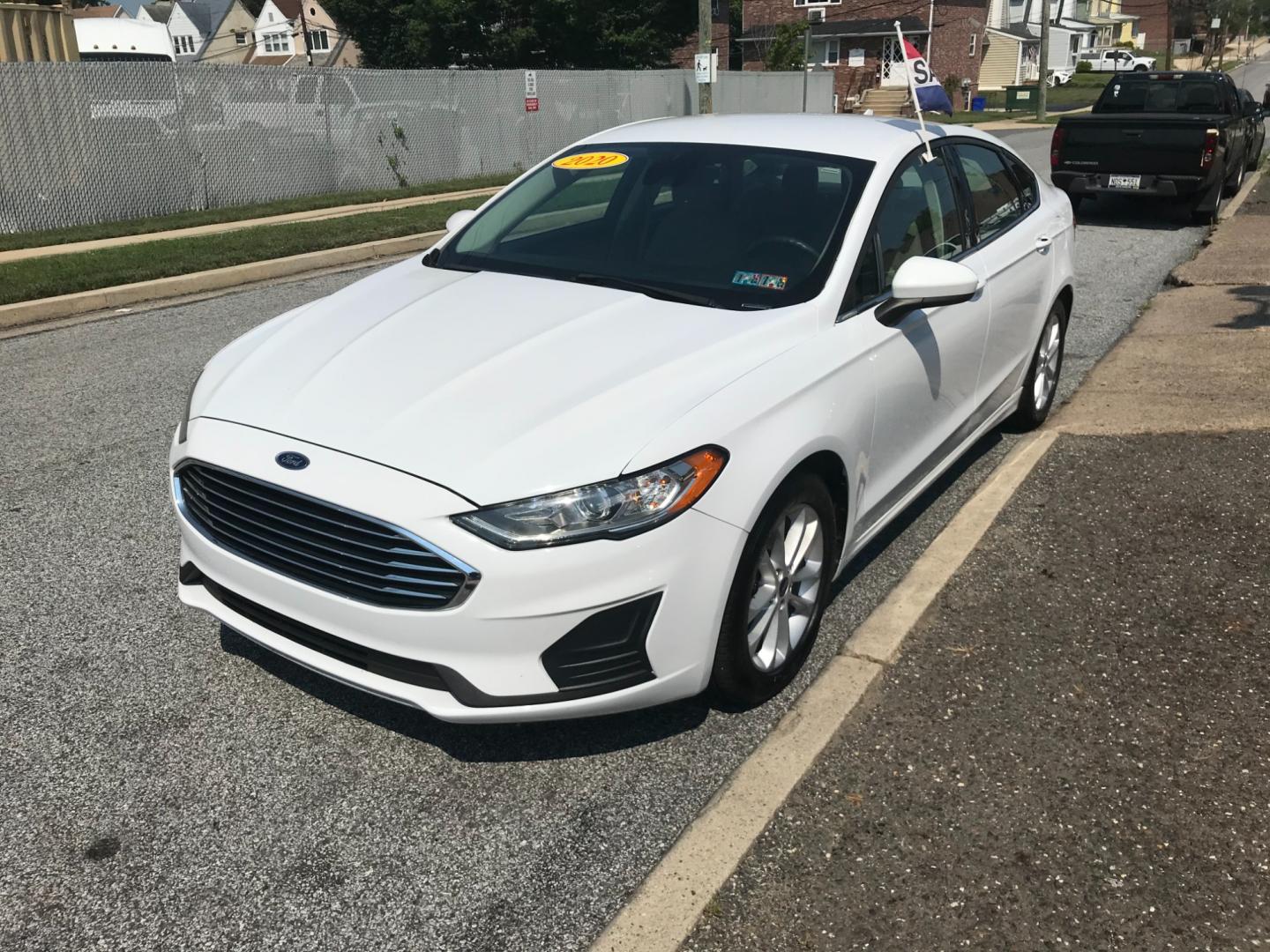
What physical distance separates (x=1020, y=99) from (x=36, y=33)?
154ft

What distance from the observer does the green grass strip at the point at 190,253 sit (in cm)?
962

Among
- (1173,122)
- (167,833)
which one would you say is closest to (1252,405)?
(167,833)

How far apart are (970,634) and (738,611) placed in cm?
119

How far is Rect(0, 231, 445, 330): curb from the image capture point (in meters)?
8.97

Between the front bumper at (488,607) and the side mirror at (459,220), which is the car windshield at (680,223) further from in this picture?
the front bumper at (488,607)

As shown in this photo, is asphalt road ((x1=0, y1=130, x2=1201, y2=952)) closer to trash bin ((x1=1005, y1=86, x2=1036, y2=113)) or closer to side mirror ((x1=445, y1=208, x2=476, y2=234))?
side mirror ((x1=445, y1=208, x2=476, y2=234))

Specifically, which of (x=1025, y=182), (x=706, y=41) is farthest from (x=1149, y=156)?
(x=706, y=41)

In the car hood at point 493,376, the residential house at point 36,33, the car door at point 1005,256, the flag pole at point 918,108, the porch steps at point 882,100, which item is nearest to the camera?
the car hood at point 493,376

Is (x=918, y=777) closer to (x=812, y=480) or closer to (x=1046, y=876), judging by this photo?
(x=1046, y=876)

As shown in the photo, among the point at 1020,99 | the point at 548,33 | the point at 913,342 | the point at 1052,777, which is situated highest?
the point at 548,33

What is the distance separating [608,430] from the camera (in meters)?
2.94

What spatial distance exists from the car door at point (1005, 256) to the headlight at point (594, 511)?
2.35 m

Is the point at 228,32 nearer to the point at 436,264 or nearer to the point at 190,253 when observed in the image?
the point at 190,253

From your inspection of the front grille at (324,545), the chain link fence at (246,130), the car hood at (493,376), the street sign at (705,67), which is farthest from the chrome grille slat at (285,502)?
the street sign at (705,67)
